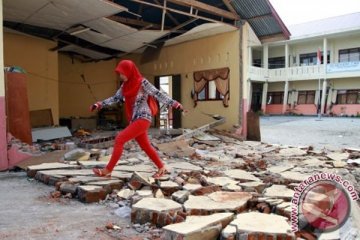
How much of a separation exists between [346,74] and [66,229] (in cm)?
2640

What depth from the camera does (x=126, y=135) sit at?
4.67 meters

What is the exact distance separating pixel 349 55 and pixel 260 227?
91.4ft

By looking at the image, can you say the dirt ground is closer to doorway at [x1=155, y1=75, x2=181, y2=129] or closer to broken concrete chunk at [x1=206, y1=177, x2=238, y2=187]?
broken concrete chunk at [x1=206, y1=177, x2=238, y2=187]

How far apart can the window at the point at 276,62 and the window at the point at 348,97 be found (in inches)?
213

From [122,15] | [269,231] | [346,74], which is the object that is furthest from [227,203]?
[346,74]

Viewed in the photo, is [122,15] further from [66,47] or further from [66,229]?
[66,229]

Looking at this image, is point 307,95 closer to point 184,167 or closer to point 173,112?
point 173,112

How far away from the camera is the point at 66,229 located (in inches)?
123

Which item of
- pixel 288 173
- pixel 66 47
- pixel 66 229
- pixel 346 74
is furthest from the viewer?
pixel 346 74

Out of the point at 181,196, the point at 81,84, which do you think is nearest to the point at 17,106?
the point at 181,196

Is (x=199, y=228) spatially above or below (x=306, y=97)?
below

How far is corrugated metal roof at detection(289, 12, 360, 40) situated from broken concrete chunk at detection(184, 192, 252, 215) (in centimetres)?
2553

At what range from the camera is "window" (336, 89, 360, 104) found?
26.2 meters

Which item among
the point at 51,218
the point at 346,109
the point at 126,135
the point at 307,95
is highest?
the point at 307,95
